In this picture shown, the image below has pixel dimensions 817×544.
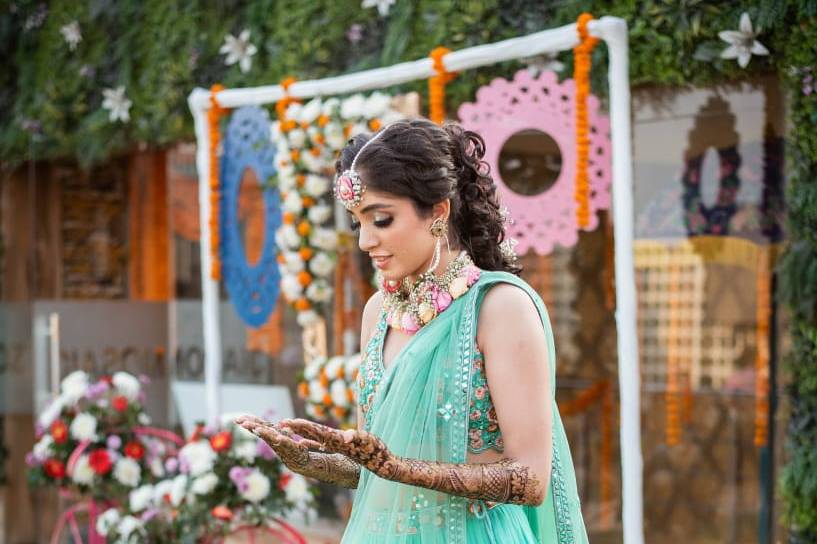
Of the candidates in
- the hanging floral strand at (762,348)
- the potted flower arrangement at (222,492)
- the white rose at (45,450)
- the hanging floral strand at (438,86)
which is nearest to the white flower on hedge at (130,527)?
the potted flower arrangement at (222,492)

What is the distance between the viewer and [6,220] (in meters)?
6.30

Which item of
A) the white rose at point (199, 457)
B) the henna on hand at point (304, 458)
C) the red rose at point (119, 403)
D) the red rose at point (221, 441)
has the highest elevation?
the henna on hand at point (304, 458)

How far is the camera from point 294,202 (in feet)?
14.3

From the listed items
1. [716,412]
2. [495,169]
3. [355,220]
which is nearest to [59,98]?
[495,169]

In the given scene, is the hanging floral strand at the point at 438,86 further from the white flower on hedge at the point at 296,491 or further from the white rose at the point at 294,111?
the white flower on hedge at the point at 296,491

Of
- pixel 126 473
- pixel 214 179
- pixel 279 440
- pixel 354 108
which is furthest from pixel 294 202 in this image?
pixel 279 440

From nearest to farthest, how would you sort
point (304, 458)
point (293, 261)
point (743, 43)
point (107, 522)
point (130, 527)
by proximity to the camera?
point (304, 458), point (743, 43), point (130, 527), point (107, 522), point (293, 261)

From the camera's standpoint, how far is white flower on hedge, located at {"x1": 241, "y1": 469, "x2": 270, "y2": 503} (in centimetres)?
350

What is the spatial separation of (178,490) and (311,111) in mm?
1564

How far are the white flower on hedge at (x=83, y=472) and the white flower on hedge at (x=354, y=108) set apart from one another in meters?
1.65

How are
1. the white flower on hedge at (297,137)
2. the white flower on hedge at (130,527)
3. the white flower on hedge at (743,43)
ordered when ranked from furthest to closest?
the white flower on hedge at (297,137), the white flower on hedge at (130,527), the white flower on hedge at (743,43)

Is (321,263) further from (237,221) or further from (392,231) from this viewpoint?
(392,231)

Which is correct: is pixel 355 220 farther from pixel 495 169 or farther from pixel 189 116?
pixel 189 116

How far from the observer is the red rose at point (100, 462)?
413 centimetres
